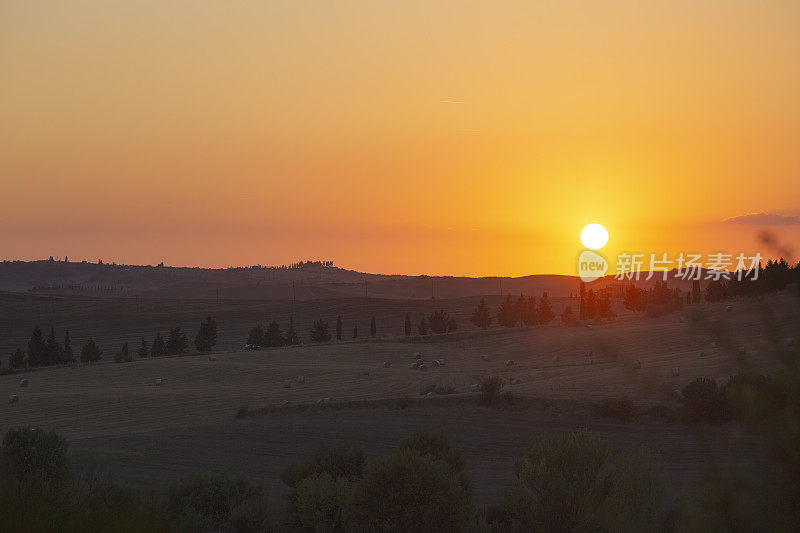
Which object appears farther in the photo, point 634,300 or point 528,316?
point 634,300

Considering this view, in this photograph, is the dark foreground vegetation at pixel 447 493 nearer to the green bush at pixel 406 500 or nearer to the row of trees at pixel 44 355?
the green bush at pixel 406 500

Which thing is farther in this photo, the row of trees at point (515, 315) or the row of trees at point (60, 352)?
the row of trees at point (515, 315)

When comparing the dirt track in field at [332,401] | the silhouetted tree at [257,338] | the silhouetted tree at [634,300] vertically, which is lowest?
the dirt track in field at [332,401]

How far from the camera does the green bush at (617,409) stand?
2909 cm

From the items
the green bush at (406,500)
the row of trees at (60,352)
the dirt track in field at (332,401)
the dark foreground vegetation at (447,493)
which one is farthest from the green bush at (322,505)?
the row of trees at (60,352)

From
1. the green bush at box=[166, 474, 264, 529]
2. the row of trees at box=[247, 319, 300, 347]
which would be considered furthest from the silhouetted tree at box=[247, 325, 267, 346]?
the green bush at box=[166, 474, 264, 529]

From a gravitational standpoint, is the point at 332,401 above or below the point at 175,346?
below

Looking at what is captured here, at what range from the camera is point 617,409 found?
96.7 feet

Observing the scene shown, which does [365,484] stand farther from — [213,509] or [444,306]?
[444,306]

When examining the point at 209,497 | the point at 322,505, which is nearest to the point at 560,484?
the point at 322,505

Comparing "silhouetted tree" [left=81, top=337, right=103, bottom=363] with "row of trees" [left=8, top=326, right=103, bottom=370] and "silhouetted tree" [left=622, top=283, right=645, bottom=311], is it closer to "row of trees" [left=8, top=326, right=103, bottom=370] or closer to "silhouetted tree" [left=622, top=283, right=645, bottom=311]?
"row of trees" [left=8, top=326, right=103, bottom=370]

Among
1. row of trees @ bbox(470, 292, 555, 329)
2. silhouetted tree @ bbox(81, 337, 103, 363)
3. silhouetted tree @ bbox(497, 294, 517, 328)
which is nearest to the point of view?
silhouetted tree @ bbox(81, 337, 103, 363)

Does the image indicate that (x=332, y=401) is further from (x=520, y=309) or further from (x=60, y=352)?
(x=520, y=309)

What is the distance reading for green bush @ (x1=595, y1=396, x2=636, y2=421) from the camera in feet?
95.5
